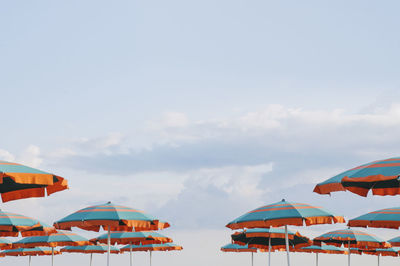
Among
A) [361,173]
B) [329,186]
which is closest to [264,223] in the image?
[329,186]

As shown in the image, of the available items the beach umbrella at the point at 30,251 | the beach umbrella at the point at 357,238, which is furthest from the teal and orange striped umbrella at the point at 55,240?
the beach umbrella at the point at 357,238

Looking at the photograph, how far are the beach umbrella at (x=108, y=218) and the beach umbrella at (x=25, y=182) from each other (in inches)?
149

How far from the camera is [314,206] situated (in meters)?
12.9

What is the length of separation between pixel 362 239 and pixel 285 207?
590 centimetres

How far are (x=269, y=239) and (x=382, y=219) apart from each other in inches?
217

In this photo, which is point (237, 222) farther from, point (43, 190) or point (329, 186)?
point (43, 190)

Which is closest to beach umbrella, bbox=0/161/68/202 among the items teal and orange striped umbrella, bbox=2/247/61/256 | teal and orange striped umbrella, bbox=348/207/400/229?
teal and orange striped umbrella, bbox=348/207/400/229

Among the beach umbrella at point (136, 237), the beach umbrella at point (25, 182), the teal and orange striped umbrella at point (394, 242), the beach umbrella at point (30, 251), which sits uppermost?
the beach umbrella at point (25, 182)

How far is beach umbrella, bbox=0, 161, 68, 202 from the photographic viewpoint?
7281 mm

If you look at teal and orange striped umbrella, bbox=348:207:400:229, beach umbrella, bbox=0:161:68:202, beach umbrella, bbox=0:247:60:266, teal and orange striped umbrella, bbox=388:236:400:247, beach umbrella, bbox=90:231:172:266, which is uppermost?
beach umbrella, bbox=0:161:68:202

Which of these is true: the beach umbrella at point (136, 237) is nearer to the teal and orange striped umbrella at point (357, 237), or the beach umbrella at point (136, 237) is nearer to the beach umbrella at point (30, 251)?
the teal and orange striped umbrella at point (357, 237)

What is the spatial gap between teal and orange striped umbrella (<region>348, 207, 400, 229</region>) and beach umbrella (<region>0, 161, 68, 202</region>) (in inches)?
299

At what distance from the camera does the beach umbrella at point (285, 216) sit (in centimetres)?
1229

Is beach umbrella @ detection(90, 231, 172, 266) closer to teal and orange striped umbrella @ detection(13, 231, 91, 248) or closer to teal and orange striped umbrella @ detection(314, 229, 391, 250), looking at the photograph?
teal and orange striped umbrella @ detection(13, 231, 91, 248)
